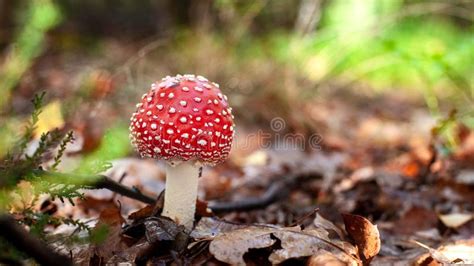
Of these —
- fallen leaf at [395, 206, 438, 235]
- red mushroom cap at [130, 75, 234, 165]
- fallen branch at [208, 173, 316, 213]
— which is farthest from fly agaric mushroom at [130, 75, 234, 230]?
fallen leaf at [395, 206, 438, 235]

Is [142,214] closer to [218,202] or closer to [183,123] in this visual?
[183,123]

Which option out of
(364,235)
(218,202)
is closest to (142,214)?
(218,202)

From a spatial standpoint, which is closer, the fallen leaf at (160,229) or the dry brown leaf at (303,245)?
the dry brown leaf at (303,245)

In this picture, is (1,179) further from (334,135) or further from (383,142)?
(383,142)

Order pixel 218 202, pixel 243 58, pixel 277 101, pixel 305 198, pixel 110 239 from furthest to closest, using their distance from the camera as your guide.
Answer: pixel 243 58 → pixel 277 101 → pixel 305 198 → pixel 218 202 → pixel 110 239

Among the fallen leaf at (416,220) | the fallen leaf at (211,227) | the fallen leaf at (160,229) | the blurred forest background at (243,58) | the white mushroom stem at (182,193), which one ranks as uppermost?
the blurred forest background at (243,58)

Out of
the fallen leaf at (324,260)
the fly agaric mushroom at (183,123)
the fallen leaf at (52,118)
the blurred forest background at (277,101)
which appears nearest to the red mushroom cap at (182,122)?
the fly agaric mushroom at (183,123)

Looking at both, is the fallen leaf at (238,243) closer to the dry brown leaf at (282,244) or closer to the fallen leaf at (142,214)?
the dry brown leaf at (282,244)
